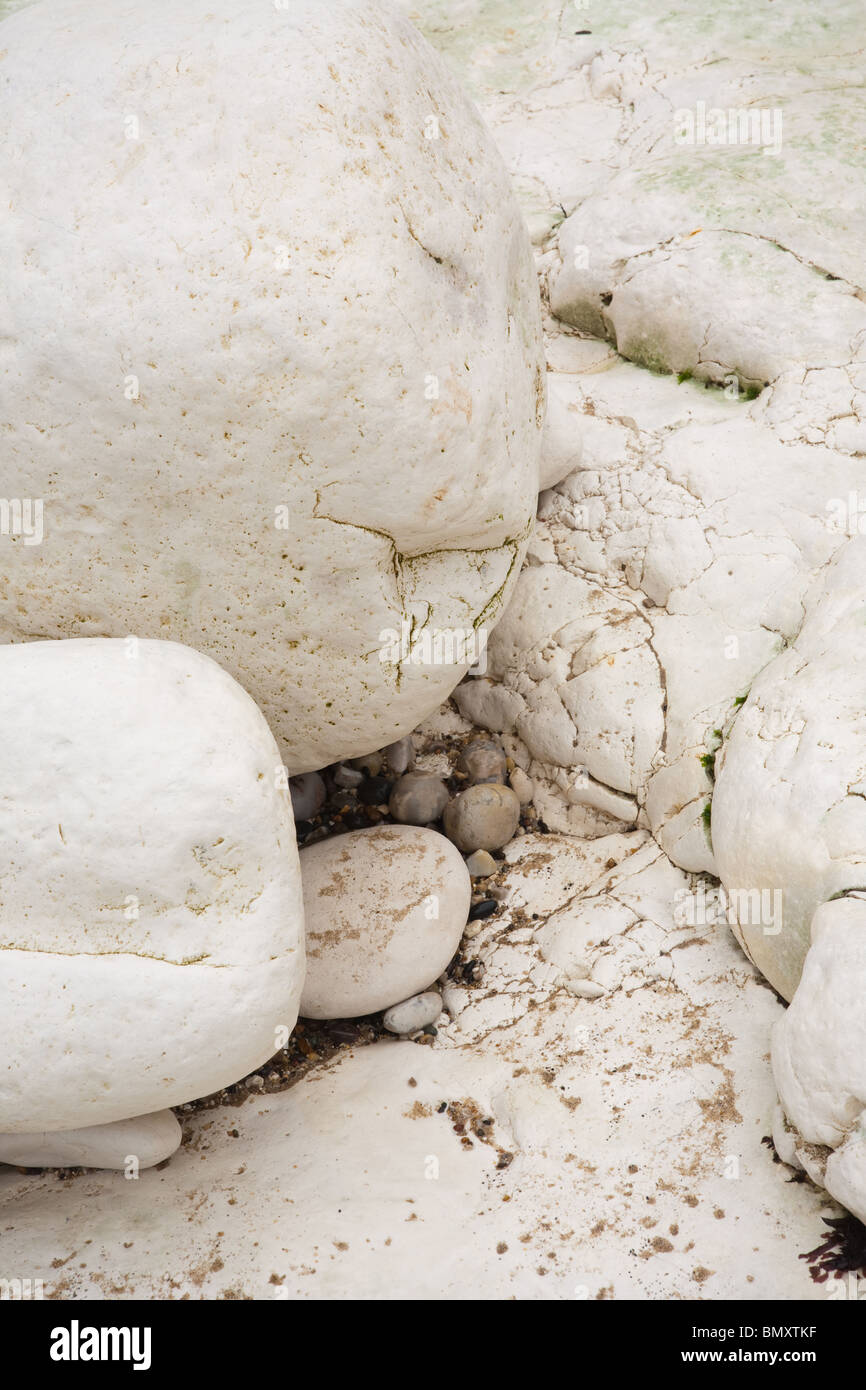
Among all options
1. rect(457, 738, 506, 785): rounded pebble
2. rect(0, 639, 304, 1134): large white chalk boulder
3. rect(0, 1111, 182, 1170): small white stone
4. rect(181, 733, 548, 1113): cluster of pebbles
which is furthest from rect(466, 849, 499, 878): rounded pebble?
rect(0, 1111, 182, 1170): small white stone

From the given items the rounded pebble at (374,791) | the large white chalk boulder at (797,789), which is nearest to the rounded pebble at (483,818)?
the rounded pebble at (374,791)

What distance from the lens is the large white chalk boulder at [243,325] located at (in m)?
2.36

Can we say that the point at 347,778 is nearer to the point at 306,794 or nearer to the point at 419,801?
the point at 306,794

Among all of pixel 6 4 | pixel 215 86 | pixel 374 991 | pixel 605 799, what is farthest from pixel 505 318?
pixel 6 4

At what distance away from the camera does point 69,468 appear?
8.24 ft

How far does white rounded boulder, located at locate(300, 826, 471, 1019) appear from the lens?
299 cm

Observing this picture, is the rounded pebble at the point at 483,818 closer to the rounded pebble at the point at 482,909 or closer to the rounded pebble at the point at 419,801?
the rounded pebble at the point at 419,801

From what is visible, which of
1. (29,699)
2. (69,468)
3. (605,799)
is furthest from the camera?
(605,799)

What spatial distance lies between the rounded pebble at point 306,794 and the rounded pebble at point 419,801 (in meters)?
0.25

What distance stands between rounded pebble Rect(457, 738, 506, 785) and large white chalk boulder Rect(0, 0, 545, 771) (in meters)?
0.80

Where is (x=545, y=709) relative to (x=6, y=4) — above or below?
below

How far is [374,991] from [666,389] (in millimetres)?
2266

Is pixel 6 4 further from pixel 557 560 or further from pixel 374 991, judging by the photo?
pixel 374 991

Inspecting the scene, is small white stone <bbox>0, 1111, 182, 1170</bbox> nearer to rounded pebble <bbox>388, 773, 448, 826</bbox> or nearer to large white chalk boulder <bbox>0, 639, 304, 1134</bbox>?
large white chalk boulder <bbox>0, 639, 304, 1134</bbox>
